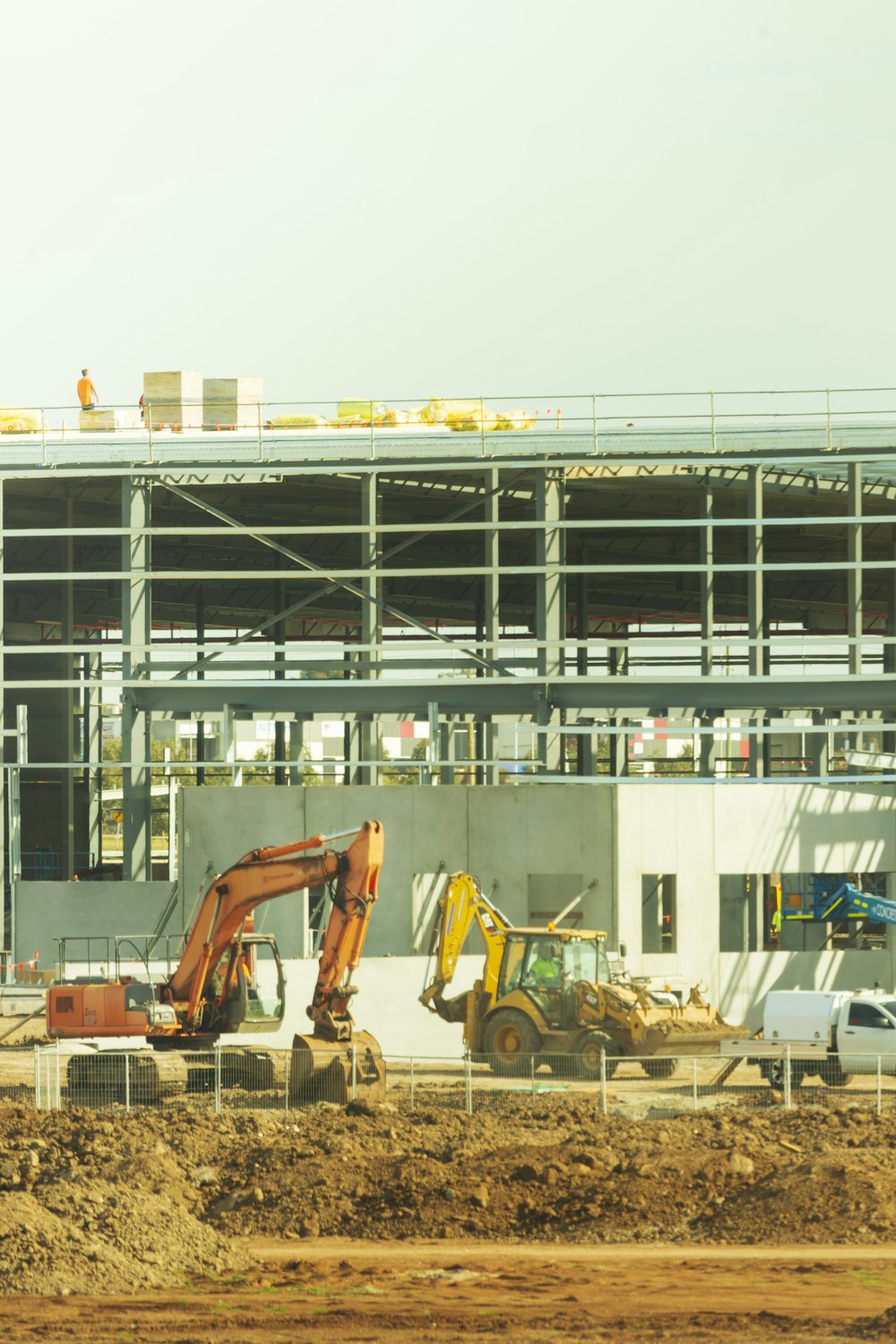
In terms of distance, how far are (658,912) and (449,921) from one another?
9.61m

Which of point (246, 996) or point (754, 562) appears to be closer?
point (246, 996)

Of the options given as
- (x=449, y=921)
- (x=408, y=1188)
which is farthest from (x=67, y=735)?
(x=408, y=1188)

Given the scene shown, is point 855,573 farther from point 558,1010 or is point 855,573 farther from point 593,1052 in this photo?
point 593,1052

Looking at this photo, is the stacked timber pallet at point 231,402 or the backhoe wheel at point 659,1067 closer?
the backhoe wheel at point 659,1067

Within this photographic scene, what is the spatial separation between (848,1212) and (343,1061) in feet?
28.6

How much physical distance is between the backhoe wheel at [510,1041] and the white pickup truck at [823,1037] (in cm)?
309

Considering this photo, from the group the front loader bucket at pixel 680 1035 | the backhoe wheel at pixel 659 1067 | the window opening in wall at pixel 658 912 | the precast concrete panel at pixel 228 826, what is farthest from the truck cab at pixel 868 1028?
the precast concrete panel at pixel 228 826

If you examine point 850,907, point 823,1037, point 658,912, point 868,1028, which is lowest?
point 823,1037

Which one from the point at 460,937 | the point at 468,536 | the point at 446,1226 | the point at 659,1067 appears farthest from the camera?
the point at 468,536

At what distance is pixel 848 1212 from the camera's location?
60.5ft

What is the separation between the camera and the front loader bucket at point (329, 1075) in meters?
25.0

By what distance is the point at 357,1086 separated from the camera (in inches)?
987

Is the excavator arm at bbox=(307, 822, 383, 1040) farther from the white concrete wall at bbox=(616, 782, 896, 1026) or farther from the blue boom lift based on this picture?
the blue boom lift

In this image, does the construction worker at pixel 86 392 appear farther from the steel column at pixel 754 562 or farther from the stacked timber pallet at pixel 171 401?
the steel column at pixel 754 562
